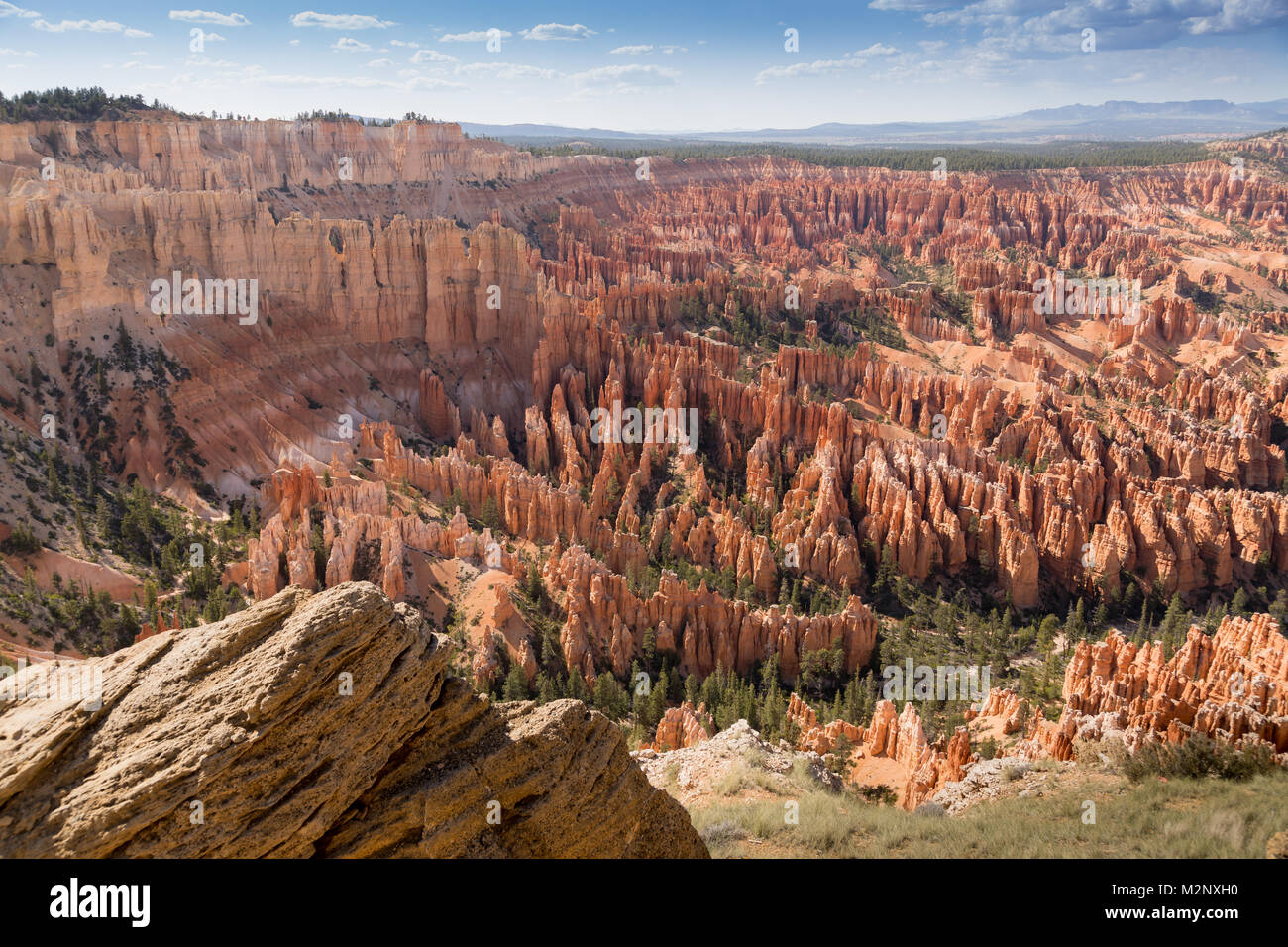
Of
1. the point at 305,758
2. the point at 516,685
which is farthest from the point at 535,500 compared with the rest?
the point at 305,758

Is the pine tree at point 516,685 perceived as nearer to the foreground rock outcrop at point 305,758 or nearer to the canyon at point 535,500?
the canyon at point 535,500

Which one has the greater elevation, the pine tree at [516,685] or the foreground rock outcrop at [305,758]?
the foreground rock outcrop at [305,758]

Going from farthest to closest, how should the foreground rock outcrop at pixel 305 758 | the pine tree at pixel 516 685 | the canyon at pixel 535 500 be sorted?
the pine tree at pixel 516 685
the canyon at pixel 535 500
the foreground rock outcrop at pixel 305 758

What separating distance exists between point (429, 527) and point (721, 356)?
30534 millimetres

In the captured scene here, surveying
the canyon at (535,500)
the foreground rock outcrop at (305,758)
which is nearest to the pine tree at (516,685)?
the canyon at (535,500)

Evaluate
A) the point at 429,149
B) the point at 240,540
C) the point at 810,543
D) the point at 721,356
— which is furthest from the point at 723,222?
the point at 240,540

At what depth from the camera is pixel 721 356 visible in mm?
59312

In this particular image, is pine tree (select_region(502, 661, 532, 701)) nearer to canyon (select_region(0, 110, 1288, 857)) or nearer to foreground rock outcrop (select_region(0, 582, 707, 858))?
canyon (select_region(0, 110, 1288, 857))

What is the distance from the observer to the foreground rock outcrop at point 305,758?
8.00 metres

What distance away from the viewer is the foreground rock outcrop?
8.00m

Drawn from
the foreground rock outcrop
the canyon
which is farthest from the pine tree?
the foreground rock outcrop

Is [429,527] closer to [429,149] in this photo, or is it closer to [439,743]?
[439,743]

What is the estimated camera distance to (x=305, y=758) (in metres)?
8.95
